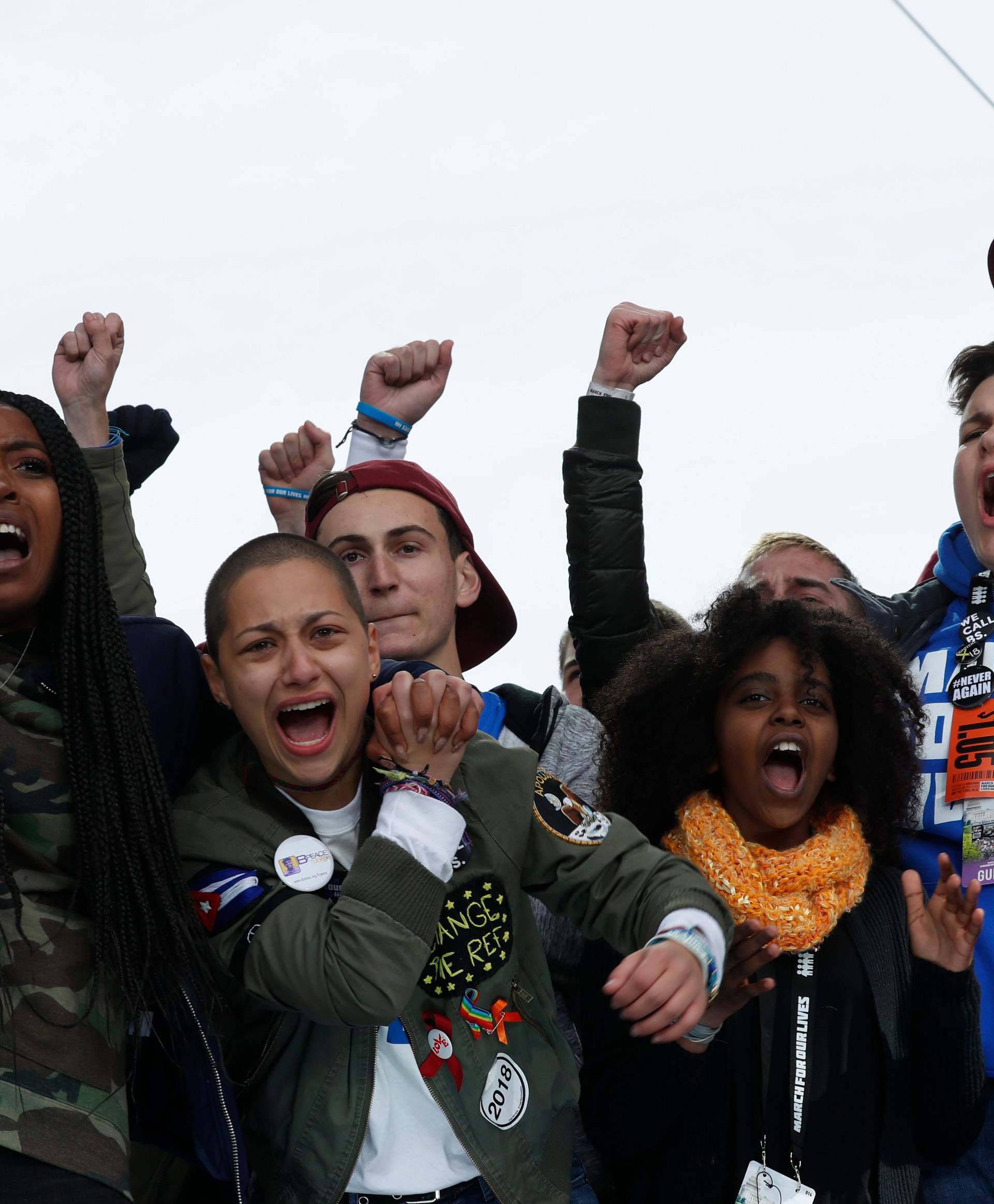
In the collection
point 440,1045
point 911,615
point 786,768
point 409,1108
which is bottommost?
point 409,1108

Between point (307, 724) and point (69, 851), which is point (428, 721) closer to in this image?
point (307, 724)

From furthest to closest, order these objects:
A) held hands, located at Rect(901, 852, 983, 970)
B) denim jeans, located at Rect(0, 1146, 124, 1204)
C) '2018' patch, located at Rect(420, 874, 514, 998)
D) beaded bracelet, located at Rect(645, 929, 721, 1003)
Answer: held hands, located at Rect(901, 852, 983, 970), '2018' patch, located at Rect(420, 874, 514, 998), beaded bracelet, located at Rect(645, 929, 721, 1003), denim jeans, located at Rect(0, 1146, 124, 1204)

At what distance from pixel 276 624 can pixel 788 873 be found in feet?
3.70

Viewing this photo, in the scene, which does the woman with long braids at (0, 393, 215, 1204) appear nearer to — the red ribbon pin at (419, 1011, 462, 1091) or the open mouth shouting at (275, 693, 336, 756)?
the open mouth shouting at (275, 693, 336, 756)

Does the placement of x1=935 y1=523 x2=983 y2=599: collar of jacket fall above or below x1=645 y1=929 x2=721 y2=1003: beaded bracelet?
above

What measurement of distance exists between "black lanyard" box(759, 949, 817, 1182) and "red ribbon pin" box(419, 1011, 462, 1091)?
735mm

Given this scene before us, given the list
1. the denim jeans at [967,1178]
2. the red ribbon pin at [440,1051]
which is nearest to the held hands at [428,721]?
the red ribbon pin at [440,1051]

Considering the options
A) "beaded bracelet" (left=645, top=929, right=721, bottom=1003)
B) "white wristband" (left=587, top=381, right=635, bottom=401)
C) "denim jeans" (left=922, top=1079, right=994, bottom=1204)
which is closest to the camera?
"beaded bracelet" (left=645, top=929, right=721, bottom=1003)

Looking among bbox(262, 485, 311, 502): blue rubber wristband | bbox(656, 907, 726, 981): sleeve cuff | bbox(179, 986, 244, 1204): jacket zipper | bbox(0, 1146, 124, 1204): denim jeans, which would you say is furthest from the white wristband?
bbox(0, 1146, 124, 1204): denim jeans

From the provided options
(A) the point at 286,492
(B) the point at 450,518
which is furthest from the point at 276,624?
(A) the point at 286,492

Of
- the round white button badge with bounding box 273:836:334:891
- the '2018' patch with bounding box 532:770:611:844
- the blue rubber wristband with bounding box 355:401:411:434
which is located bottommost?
the round white button badge with bounding box 273:836:334:891

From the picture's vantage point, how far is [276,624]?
231cm

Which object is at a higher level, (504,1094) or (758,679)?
(758,679)

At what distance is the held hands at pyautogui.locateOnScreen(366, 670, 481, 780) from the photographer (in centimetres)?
217
